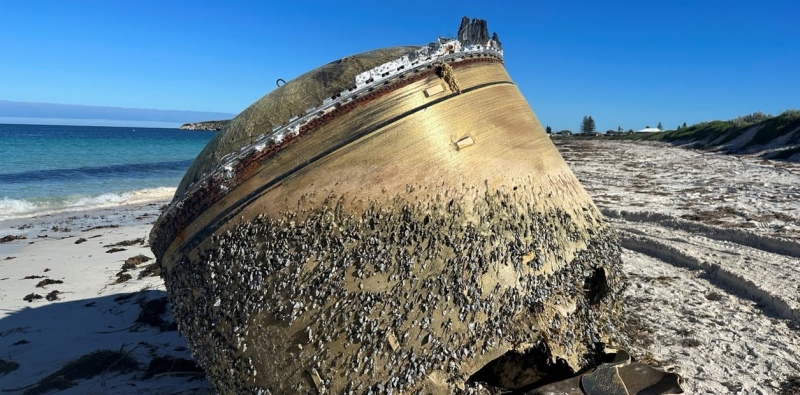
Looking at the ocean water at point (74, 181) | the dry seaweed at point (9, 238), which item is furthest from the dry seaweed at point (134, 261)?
the ocean water at point (74, 181)

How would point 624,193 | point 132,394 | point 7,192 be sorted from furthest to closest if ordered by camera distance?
1. point 7,192
2. point 624,193
3. point 132,394

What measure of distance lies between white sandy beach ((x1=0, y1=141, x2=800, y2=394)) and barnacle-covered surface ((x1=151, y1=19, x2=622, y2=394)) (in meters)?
1.66

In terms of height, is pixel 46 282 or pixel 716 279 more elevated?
pixel 716 279

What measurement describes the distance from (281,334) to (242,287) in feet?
1.04

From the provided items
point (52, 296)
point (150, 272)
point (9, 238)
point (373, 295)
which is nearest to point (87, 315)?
point (52, 296)

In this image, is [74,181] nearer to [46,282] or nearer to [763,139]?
[46,282]

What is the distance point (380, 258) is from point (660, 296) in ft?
14.0

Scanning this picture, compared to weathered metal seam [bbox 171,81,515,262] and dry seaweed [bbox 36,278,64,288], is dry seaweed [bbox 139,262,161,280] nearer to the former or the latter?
dry seaweed [bbox 36,278,64,288]

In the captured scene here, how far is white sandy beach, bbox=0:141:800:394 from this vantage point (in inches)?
171

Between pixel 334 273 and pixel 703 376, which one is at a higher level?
pixel 334 273

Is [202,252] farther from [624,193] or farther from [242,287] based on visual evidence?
[624,193]

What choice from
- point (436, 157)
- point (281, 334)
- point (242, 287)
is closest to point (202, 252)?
point (242, 287)

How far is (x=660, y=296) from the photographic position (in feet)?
18.9

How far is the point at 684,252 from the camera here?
7.21 meters
